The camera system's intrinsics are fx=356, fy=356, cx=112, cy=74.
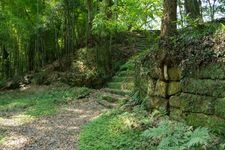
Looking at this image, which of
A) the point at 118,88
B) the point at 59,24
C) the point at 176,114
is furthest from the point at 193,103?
the point at 59,24

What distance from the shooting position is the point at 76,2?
15797 millimetres

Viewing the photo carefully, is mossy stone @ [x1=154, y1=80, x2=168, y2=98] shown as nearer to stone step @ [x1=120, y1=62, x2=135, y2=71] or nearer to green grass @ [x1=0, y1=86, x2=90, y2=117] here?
green grass @ [x1=0, y1=86, x2=90, y2=117]

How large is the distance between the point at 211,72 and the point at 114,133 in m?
2.16

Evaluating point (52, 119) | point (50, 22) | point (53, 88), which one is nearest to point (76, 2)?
point (50, 22)

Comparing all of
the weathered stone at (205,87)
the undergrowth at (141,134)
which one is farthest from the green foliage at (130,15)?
the weathered stone at (205,87)

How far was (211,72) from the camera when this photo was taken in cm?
591

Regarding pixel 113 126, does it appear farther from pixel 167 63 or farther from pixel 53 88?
pixel 53 88

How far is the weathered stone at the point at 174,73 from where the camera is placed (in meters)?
6.77

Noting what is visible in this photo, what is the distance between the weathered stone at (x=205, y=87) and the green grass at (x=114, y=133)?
3.85 ft

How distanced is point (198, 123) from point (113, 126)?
1825mm

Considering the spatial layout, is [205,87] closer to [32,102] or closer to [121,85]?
[121,85]

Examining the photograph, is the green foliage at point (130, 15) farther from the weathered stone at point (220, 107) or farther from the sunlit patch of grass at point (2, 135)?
the weathered stone at point (220, 107)

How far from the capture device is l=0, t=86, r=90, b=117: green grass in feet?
34.6

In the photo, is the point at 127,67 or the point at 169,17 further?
the point at 127,67
